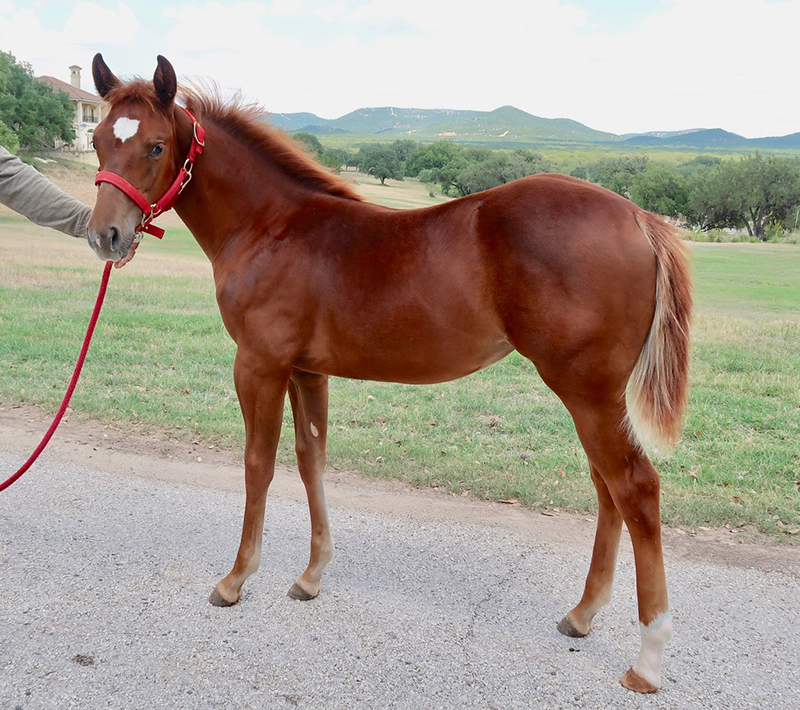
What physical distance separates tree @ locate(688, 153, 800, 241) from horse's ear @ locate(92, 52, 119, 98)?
60.9 meters

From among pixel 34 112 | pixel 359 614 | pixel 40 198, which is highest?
pixel 34 112

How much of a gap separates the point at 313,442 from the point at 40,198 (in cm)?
204

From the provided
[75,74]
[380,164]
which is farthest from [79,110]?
[380,164]

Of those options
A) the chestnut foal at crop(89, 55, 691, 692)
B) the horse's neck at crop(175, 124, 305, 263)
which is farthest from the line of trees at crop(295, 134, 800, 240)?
the chestnut foal at crop(89, 55, 691, 692)

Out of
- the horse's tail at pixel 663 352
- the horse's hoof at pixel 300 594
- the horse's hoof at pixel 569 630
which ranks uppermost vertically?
the horse's tail at pixel 663 352

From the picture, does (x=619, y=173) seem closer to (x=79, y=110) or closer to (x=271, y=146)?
(x=79, y=110)

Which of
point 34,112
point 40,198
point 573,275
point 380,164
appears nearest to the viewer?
point 573,275

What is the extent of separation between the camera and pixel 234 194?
3221 mm

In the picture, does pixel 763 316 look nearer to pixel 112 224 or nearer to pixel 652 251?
pixel 652 251

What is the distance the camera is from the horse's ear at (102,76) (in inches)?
117

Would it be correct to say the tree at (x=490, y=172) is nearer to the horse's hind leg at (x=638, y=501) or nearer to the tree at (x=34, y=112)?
the tree at (x=34, y=112)

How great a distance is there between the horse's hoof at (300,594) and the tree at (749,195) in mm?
60677

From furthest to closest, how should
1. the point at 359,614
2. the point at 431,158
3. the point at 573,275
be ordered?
the point at 431,158, the point at 359,614, the point at 573,275

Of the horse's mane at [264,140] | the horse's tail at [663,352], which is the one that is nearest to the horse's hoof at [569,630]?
the horse's tail at [663,352]
